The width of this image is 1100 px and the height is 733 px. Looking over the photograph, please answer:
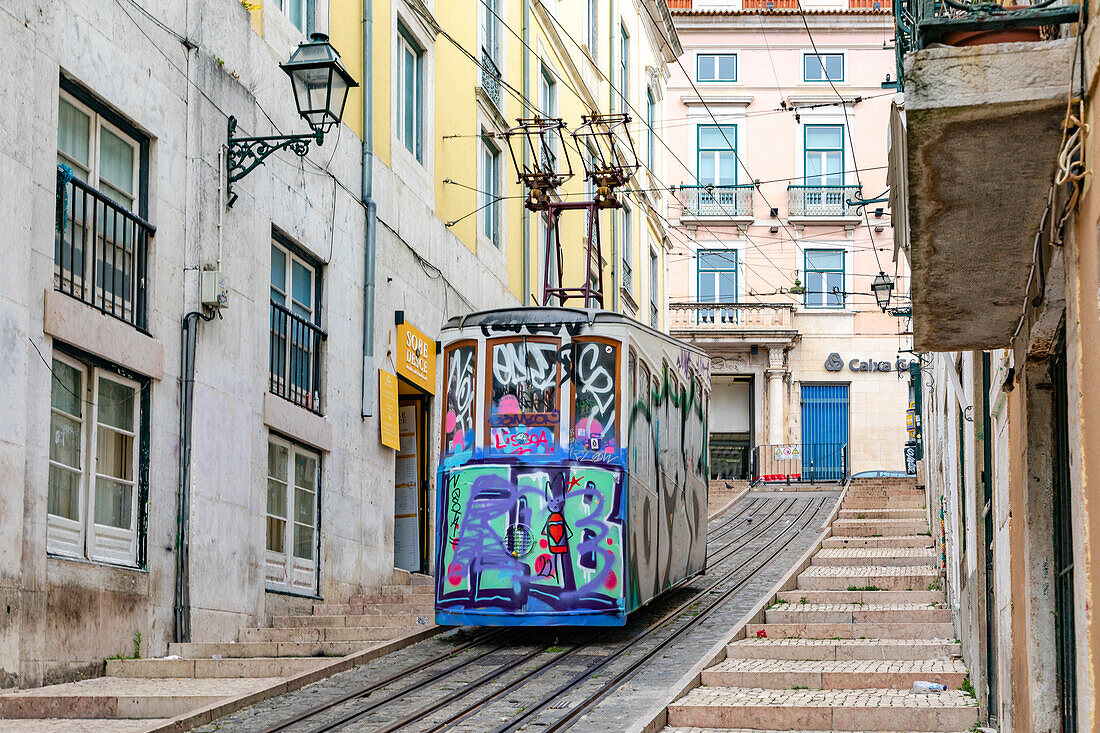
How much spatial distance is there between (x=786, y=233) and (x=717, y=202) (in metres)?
2.51

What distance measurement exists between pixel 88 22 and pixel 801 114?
39.0 meters

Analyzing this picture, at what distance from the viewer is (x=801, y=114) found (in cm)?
4888

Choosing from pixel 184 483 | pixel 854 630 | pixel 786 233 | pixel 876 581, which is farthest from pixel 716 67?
pixel 184 483

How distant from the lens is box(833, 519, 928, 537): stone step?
23.9 meters

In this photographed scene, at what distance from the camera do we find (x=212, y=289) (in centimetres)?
1415

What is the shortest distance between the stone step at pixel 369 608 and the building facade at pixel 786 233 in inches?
1144

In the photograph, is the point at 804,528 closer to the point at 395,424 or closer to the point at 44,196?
the point at 395,424

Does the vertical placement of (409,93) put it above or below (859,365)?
above

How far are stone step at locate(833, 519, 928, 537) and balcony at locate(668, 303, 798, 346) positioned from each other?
21.1m

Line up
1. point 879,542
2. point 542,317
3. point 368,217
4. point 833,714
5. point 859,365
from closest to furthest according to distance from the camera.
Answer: point 833,714
point 542,317
point 368,217
point 879,542
point 859,365

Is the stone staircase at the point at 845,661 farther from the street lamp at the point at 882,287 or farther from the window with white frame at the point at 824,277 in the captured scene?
the window with white frame at the point at 824,277

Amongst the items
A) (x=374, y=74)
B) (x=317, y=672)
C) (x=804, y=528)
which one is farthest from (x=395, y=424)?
(x=804, y=528)

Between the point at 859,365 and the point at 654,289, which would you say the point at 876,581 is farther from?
the point at 859,365

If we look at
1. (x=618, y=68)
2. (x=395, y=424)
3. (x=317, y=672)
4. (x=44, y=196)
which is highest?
(x=618, y=68)
